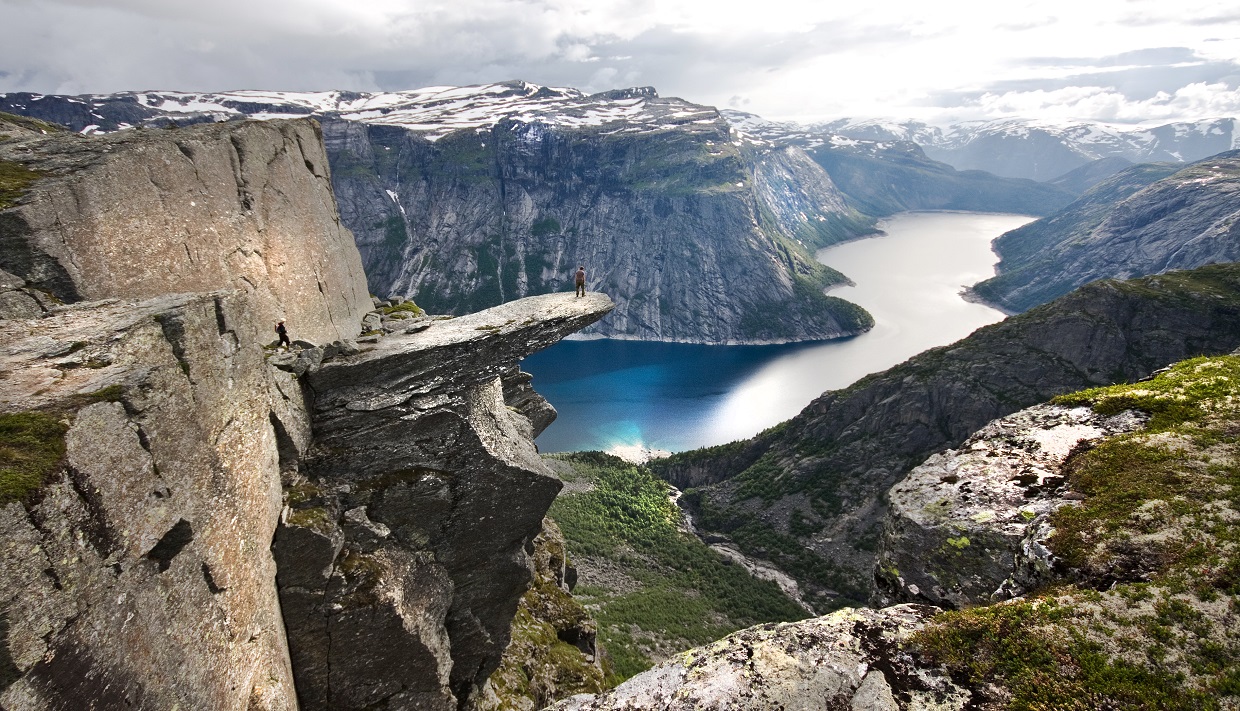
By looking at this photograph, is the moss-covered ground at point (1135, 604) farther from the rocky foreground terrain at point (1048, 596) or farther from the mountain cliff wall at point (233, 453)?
the mountain cliff wall at point (233, 453)

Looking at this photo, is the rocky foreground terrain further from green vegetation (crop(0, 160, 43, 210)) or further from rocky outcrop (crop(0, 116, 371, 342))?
green vegetation (crop(0, 160, 43, 210))

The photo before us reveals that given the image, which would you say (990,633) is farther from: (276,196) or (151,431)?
(276,196)

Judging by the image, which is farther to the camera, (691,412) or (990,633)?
(691,412)

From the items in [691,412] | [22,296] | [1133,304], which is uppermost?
[22,296]

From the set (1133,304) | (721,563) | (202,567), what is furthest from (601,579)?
(1133,304)

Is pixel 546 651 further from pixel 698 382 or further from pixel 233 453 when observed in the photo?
pixel 698 382

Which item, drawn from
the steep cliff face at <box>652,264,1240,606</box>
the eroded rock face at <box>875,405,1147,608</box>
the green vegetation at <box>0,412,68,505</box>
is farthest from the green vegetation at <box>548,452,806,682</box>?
the green vegetation at <box>0,412,68,505</box>
